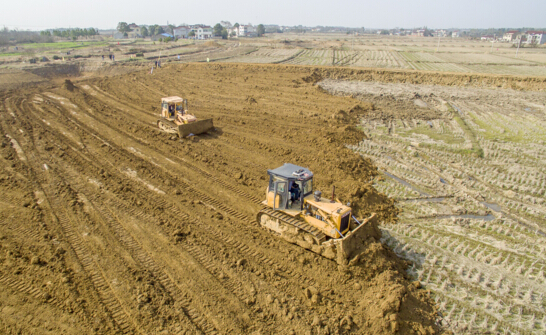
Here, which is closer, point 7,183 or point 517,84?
point 7,183

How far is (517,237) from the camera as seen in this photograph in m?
10.6

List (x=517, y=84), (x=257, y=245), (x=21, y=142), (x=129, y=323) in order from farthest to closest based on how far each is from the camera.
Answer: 1. (x=517, y=84)
2. (x=21, y=142)
3. (x=257, y=245)
4. (x=129, y=323)

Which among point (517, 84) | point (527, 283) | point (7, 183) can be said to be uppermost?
point (517, 84)

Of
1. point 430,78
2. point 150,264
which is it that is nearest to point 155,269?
point 150,264

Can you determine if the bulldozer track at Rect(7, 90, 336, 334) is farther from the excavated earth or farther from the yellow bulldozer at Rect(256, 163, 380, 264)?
the yellow bulldozer at Rect(256, 163, 380, 264)

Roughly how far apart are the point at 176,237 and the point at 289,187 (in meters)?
3.45

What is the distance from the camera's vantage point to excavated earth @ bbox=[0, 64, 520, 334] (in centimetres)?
714

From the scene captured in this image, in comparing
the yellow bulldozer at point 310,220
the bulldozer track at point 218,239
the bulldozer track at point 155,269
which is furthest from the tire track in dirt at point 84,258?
the yellow bulldozer at point 310,220

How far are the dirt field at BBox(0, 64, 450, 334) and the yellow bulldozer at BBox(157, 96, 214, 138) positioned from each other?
0.60 meters

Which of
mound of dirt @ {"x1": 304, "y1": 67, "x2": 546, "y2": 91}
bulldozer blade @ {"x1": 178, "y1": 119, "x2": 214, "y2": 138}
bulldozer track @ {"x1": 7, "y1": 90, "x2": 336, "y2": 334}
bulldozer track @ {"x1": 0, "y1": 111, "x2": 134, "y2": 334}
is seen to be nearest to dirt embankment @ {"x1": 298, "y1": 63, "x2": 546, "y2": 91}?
mound of dirt @ {"x1": 304, "y1": 67, "x2": 546, "y2": 91}

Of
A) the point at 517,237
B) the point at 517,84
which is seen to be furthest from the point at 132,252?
the point at 517,84

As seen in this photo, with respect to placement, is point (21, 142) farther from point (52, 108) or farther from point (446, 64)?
point (446, 64)

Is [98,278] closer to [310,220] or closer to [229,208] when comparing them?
[229,208]

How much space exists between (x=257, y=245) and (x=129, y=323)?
3.74 metres
